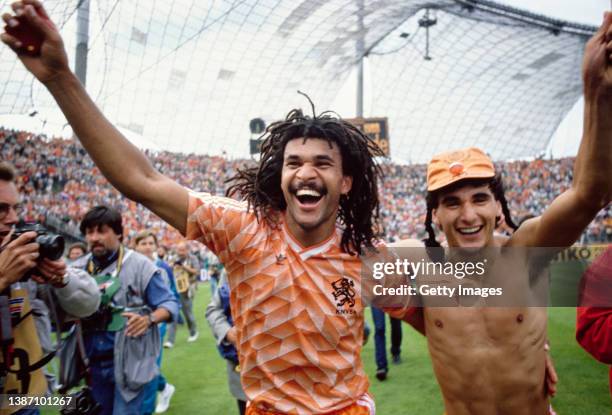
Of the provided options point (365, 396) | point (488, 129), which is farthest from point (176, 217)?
point (488, 129)

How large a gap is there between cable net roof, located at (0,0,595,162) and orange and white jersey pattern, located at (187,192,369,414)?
1197cm

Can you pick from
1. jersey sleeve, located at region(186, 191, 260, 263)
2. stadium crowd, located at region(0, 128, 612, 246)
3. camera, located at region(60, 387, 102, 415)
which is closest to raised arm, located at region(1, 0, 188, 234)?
jersey sleeve, located at region(186, 191, 260, 263)

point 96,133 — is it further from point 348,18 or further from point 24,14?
point 348,18

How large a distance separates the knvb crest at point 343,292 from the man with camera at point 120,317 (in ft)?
6.84

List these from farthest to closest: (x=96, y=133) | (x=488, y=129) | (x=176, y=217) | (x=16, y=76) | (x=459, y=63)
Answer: (x=488, y=129) → (x=459, y=63) → (x=16, y=76) → (x=176, y=217) → (x=96, y=133)

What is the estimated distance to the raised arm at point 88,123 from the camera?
1.50 metres

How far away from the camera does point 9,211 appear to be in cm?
251

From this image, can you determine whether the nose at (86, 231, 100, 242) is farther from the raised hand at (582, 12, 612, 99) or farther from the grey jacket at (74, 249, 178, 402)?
the raised hand at (582, 12, 612, 99)

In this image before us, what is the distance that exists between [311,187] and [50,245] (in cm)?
131

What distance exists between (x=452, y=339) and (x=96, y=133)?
74.1 inches

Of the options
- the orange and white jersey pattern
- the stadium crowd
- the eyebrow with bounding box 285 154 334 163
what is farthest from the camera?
the stadium crowd

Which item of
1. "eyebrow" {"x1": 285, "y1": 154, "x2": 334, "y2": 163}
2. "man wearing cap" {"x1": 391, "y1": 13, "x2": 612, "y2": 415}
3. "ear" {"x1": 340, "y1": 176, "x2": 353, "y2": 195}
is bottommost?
"man wearing cap" {"x1": 391, "y1": 13, "x2": 612, "y2": 415}

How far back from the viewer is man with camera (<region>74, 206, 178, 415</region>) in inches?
137

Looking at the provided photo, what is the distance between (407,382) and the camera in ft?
19.2
